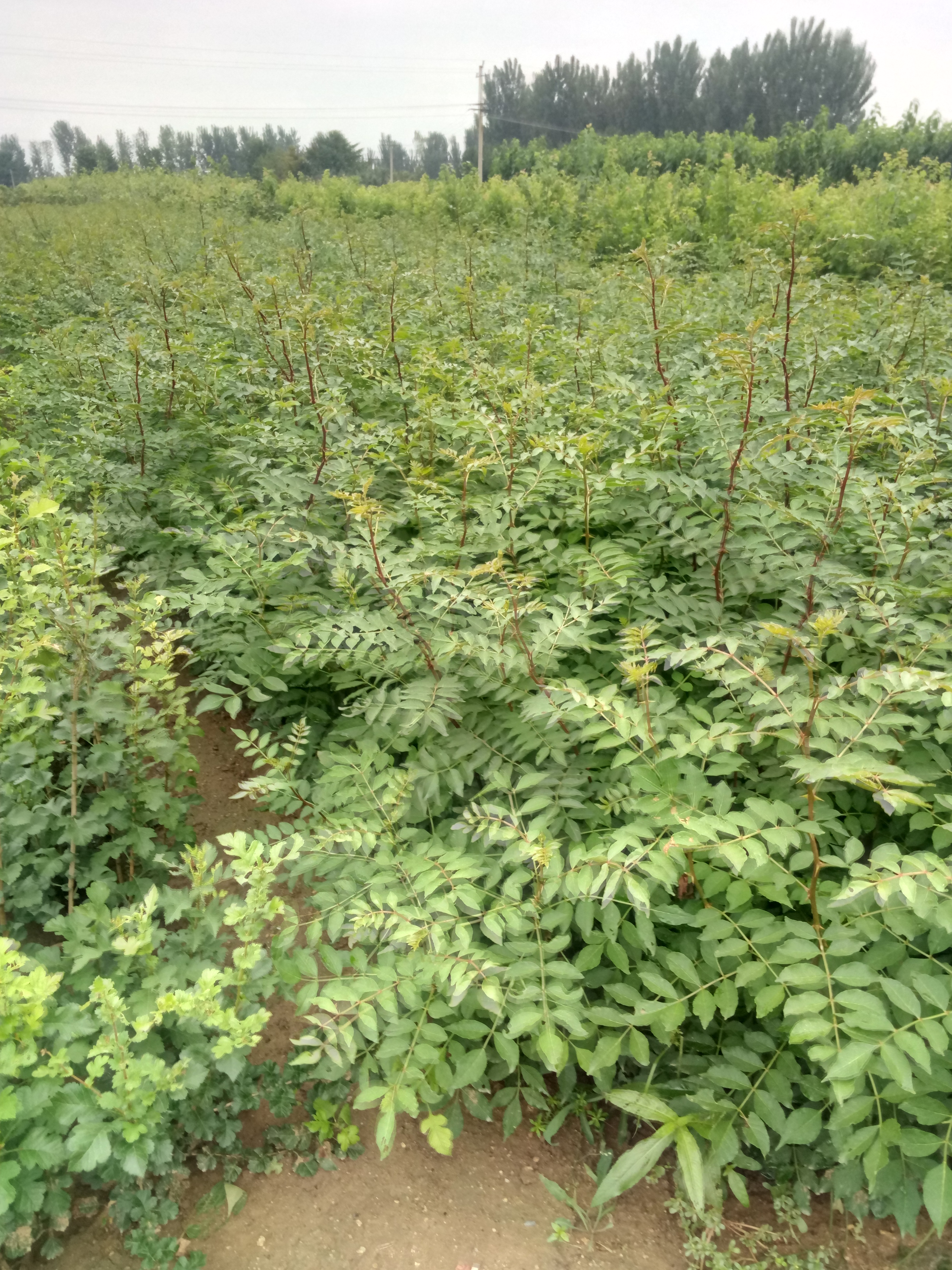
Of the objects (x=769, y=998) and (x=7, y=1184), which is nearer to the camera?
(x=7, y=1184)

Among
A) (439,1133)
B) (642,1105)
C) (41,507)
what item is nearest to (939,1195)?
(642,1105)

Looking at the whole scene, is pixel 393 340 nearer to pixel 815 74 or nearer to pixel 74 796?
pixel 74 796

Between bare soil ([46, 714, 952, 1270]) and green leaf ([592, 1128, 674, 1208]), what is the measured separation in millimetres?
137

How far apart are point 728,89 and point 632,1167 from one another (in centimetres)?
5016

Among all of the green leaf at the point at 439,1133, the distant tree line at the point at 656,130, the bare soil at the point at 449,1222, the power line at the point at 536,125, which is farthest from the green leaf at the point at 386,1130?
the power line at the point at 536,125

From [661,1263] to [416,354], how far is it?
12.0 feet

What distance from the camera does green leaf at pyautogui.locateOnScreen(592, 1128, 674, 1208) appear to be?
A: 1.83 metres

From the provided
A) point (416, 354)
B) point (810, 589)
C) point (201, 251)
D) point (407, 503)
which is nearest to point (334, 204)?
point (201, 251)

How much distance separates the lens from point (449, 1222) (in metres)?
1.90

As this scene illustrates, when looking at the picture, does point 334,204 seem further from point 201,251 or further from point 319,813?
point 319,813

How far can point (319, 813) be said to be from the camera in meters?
2.22

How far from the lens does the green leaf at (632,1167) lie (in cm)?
183

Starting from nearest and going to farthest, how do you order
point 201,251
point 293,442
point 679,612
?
point 679,612
point 293,442
point 201,251

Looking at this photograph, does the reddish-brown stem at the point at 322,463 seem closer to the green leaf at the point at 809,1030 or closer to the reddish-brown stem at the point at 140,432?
the reddish-brown stem at the point at 140,432
